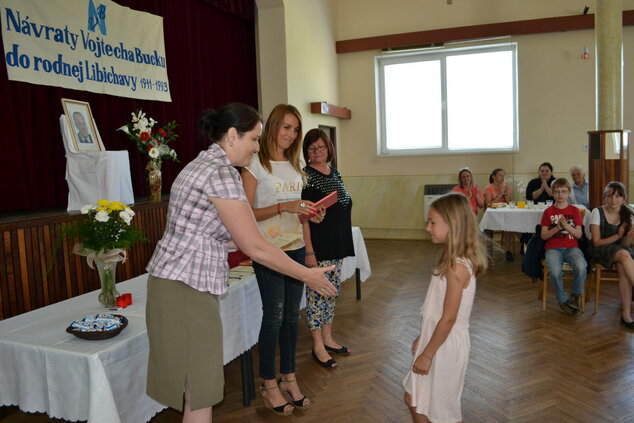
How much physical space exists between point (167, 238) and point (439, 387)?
1188 millimetres

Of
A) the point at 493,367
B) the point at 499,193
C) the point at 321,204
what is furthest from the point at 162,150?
the point at 499,193

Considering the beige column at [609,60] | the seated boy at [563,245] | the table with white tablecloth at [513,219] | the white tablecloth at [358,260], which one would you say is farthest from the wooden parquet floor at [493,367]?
the beige column at [609,60]

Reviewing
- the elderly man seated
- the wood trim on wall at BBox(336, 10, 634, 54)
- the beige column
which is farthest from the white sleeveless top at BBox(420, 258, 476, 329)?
the wood trim on wall at BBox(336, 10, 634, 54)

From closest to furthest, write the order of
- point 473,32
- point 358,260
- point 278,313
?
1. point 278,313
2. point 358,260
3. point 473,32

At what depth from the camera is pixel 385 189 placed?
8.77 meters

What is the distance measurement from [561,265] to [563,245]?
172mm

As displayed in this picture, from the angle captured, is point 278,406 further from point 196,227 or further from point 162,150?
point 162,150

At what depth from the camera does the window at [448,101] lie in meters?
8.14

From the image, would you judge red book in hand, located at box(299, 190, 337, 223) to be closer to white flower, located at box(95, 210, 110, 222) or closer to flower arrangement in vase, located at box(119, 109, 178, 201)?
white flower, located at box(95, 210, 110, 222)

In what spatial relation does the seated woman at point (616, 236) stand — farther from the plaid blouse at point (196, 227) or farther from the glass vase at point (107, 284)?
the glass vase at point (107, 284)

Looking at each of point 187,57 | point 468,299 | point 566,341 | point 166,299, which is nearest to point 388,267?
point 566,341

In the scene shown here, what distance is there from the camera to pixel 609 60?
6.16m

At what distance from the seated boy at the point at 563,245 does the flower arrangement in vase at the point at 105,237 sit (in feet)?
11.3

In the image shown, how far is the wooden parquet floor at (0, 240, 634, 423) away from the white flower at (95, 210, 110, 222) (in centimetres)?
111
